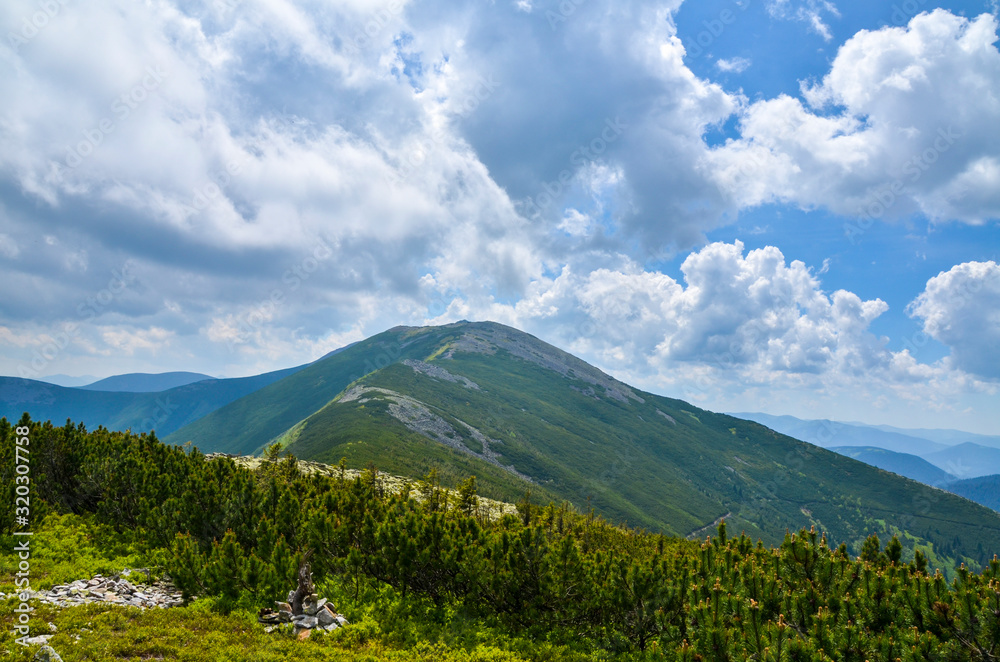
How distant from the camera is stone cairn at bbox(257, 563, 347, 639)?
19.0 m

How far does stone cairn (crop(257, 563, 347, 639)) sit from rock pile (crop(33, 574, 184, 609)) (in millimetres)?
4384

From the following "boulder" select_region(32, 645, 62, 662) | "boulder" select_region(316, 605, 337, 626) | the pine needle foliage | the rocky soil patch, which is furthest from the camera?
"boulder" select_region(316, 605, 337, 626)

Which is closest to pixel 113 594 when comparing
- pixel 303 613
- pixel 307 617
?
pixel 303 613

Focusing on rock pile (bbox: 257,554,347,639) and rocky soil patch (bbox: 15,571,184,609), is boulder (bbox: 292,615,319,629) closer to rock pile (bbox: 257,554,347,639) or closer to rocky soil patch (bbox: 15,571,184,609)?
rock pile (bbox: 257,554,347,639)

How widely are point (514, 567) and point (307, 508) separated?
13343mm

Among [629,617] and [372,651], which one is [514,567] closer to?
[629,617]

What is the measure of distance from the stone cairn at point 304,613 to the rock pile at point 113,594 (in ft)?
14.4

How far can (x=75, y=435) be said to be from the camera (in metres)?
35.6

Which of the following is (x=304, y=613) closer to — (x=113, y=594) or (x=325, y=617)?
(x=325, y=617)

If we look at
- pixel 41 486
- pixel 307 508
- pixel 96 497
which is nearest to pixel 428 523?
pixel 307 508

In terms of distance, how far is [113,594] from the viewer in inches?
776

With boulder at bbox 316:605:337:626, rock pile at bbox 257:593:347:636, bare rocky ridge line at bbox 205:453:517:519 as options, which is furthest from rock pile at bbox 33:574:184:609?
bare rocky ridge line at bbox 205:453:517:519

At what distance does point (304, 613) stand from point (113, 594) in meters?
7.97

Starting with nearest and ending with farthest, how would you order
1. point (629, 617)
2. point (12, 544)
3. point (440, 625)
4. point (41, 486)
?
point (629, 617), point (440, 625), point (12, 544), point (41, 486)
